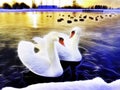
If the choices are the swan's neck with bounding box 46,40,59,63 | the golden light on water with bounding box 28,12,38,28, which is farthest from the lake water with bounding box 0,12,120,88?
the swan's neck with bounding box 46,40,59,63

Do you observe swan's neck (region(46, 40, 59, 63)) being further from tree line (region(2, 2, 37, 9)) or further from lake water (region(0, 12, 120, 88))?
tree line (region(2, 2, 37, 9))

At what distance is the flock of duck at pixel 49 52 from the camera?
128 centimetres

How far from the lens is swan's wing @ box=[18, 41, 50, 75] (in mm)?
1271

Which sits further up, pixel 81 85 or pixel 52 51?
pixel 52 51

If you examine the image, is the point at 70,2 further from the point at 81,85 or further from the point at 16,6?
the point at 81,85

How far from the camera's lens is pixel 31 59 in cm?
127

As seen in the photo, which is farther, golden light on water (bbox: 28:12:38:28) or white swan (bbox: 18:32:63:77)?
golden light on water (bbox: 28:12:38:28)

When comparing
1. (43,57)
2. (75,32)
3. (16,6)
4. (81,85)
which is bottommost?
(81,85)

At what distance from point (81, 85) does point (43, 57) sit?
251mm

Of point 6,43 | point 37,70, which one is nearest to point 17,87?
Answer: point 37,70

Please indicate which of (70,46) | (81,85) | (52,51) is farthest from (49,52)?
(81,85)

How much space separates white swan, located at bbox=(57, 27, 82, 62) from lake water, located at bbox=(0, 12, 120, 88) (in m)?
0.03

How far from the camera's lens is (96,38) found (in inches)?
57.8

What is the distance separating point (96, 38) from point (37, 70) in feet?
1.32
